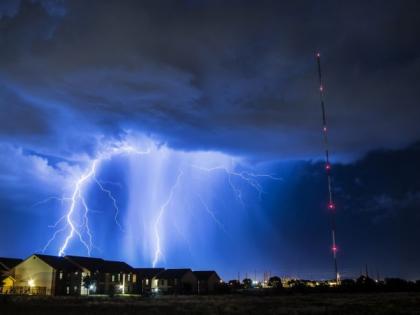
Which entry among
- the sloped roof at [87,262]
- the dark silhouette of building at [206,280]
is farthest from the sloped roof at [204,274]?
the sloped roof at [87,262]

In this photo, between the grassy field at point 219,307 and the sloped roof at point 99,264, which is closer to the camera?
the grassy field at point 219,307

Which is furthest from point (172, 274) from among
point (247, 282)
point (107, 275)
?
point (247, 282)

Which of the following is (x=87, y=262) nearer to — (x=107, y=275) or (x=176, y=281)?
(x=107, y=275)

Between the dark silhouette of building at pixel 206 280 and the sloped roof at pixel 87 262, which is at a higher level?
the sloped roof at pixel 87 262

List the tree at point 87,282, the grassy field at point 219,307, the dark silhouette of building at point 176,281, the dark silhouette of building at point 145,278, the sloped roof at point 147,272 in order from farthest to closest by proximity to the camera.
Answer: the sloped roof at point 147,272 < the dark silhouette of building at point 145,278 < the dark silhouette of building at point 176,281 < the tree at point 87,282 < the grassy field at point 219,307

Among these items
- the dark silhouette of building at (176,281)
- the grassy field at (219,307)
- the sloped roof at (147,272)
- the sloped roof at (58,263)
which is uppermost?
the sloped roof at (58,263)

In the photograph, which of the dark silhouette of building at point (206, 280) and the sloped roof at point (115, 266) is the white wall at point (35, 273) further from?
the dark silhouette of building at point (206, 280)

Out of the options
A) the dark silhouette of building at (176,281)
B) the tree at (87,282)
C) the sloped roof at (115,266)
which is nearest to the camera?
the tree at (87,282)
